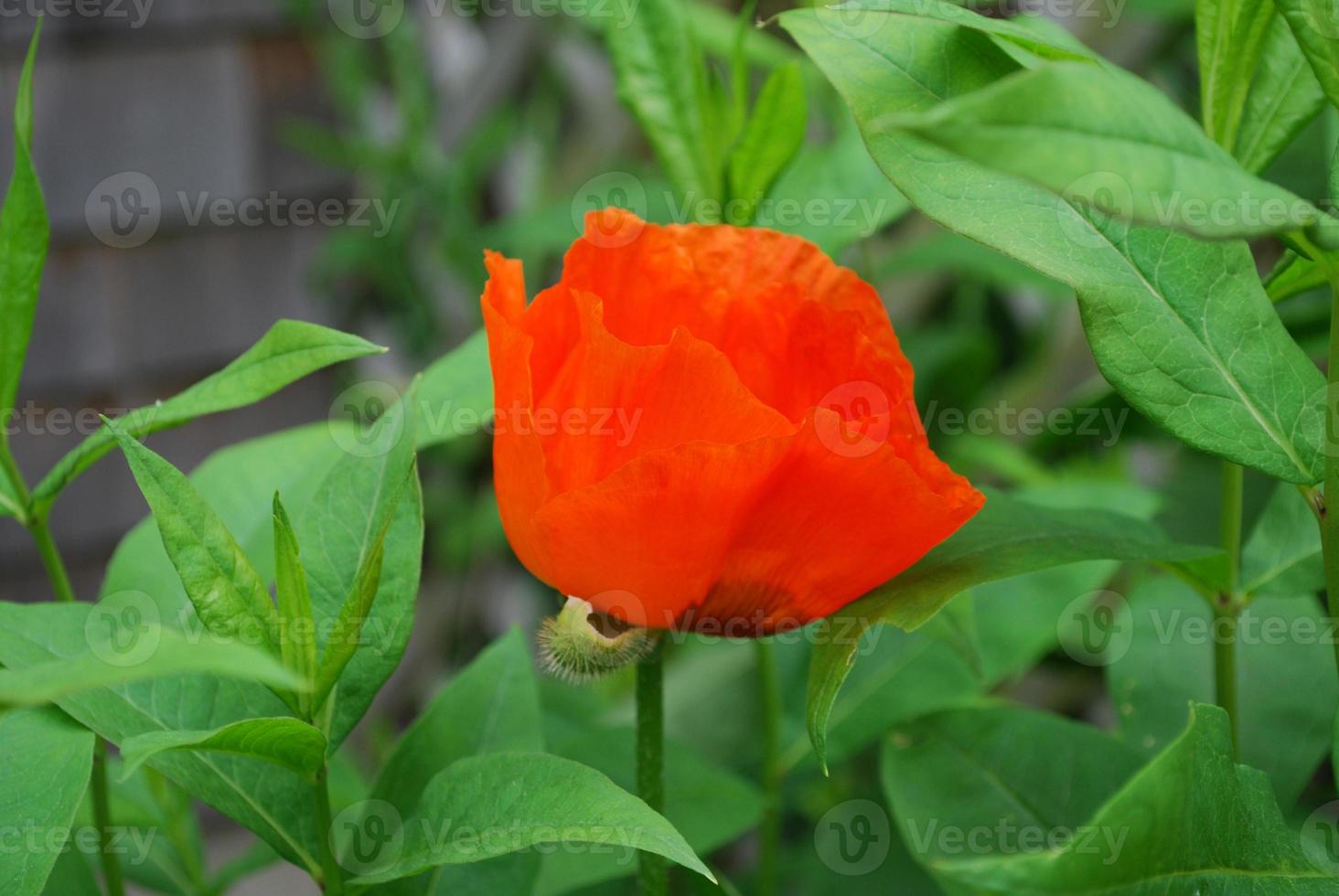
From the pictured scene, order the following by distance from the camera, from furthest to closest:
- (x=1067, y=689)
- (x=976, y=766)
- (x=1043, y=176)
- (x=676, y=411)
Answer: (x=1067, y=689) < (x=976, y=766) < (x=676, y=411) < (x=1043, y=176)

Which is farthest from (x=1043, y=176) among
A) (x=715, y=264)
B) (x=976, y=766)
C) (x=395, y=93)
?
(x=395, y=93)

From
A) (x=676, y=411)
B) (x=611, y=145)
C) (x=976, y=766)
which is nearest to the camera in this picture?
(x=676, y=411)

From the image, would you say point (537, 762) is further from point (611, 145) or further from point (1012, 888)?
point (611, 145)

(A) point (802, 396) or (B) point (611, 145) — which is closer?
(A) point (802, 396)
